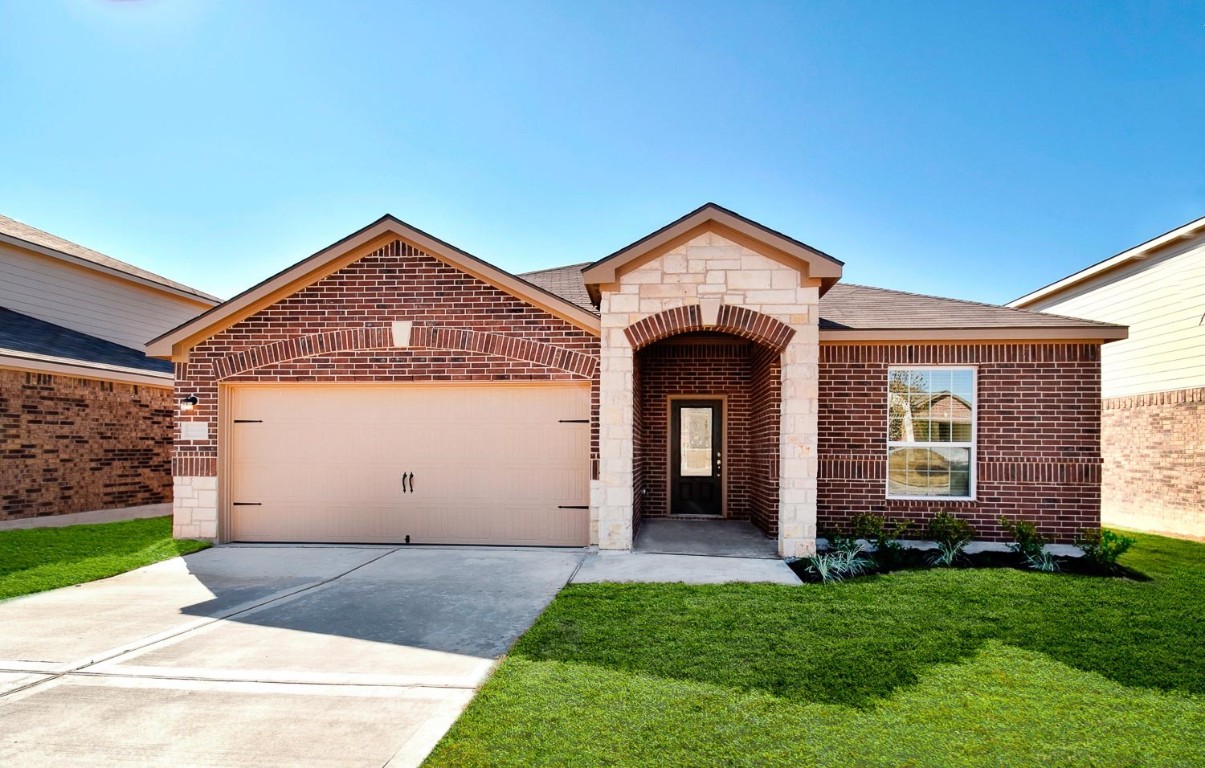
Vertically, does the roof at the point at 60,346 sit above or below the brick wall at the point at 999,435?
above

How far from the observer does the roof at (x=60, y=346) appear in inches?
445

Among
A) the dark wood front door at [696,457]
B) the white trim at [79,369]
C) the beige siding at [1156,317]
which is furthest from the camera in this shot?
the dark wood front door at [696,457]

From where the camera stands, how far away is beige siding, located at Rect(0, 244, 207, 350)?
13.6 meters

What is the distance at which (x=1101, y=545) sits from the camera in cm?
838

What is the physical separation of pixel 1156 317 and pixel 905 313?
24.0ft

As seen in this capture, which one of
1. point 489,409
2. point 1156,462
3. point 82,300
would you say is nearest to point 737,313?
point 489,409

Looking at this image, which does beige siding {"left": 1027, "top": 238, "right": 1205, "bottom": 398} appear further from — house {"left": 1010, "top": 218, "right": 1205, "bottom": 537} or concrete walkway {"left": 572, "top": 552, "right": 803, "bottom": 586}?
concrete walkway {"left": 572, "top": 552, "right": 803, "bottom": 586}

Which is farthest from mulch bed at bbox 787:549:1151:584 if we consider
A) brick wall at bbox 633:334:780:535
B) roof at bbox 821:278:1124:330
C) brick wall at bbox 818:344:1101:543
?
brick wall at bbox 633:334:780:535

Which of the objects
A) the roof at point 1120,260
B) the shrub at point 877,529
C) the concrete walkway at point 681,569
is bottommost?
the concrete walkway at point 681,569

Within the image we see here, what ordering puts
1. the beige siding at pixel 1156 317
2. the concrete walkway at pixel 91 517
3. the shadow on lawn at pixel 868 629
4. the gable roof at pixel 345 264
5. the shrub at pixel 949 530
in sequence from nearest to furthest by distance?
1. the shadow on lawn at pixel 868 629
2. the shrub at pixel 949 530
3. the gable roof at pixel 345 264
4. the concrete walkway at pixel 91 517
5. the beige siding at pixel 1156 317

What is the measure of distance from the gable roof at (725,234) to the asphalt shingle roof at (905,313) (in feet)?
2.72

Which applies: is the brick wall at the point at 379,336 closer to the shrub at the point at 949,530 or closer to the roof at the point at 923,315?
the roof at the point at 923,315

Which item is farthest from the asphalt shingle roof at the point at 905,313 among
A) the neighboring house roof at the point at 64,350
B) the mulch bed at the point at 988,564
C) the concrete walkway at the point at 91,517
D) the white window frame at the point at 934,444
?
the concrete walkway at the point at 91,517

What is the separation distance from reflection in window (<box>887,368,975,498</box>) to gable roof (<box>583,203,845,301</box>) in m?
2.28
